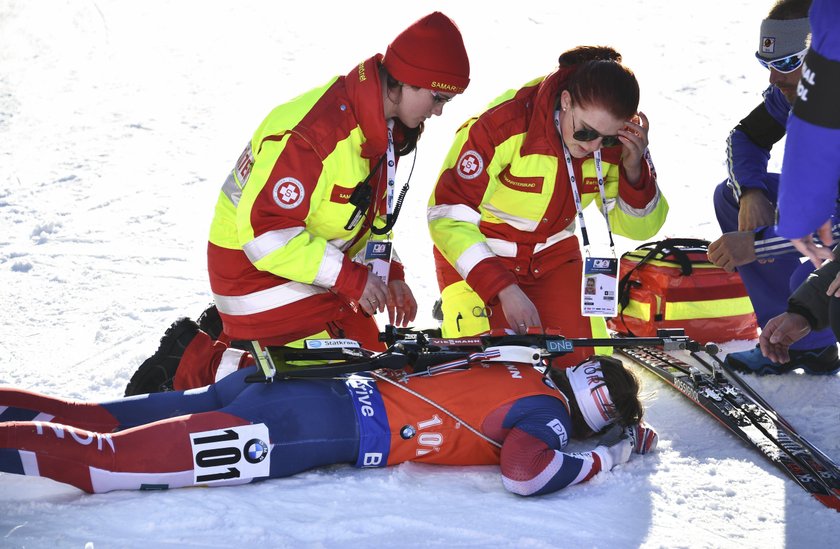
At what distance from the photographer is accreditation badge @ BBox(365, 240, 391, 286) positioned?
12.3 feet

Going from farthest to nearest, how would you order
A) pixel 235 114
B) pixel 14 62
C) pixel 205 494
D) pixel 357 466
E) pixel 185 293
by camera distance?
pixel 14 62
pixel 235 114
pixel 185 293
pixel 357 466
pixel 205 494

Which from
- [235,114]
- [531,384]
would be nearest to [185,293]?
[531,384]

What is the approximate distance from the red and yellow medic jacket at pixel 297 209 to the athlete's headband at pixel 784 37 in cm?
168

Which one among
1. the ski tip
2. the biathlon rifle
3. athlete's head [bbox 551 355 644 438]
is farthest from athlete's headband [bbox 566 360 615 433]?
the ski tip

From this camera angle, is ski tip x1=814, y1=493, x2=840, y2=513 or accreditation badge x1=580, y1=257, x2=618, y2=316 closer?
ski tip x1=814, y1=493, x2=840, y2=513

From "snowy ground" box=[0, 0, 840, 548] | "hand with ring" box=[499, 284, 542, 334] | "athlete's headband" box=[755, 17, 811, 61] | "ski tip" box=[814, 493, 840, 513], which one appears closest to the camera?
"snowy ground" box=[0, 0, 840, 548]

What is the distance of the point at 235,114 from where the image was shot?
8.02 meters

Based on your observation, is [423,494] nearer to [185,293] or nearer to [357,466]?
[357,466]

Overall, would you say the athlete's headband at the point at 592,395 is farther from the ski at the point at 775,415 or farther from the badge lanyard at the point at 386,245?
the badge lanyard at the point at 386,245

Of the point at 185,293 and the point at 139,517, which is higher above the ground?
the point at 185,293

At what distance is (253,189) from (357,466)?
1077mm

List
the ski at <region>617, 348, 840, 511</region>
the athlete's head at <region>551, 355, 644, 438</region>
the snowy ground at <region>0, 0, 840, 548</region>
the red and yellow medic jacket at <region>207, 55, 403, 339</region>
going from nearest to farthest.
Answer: the snowy ground at <region>0, 0, 840, 548</region>, the ski at <region>617, 348, 840, 511</region>, the red and yellow medic jacket at <region>207, 55, 403, 339</region>, the athlete's head at <region>551, 355, 644, 438</region>

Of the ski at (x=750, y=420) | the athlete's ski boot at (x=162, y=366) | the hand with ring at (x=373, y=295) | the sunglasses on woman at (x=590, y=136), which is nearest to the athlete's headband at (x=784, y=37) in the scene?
the sunglasses on woman at (x=590, y=136)

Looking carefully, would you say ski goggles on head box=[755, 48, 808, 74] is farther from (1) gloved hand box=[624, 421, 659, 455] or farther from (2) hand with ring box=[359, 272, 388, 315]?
(2) hand with ring box=[359, 272, 388, 315]
